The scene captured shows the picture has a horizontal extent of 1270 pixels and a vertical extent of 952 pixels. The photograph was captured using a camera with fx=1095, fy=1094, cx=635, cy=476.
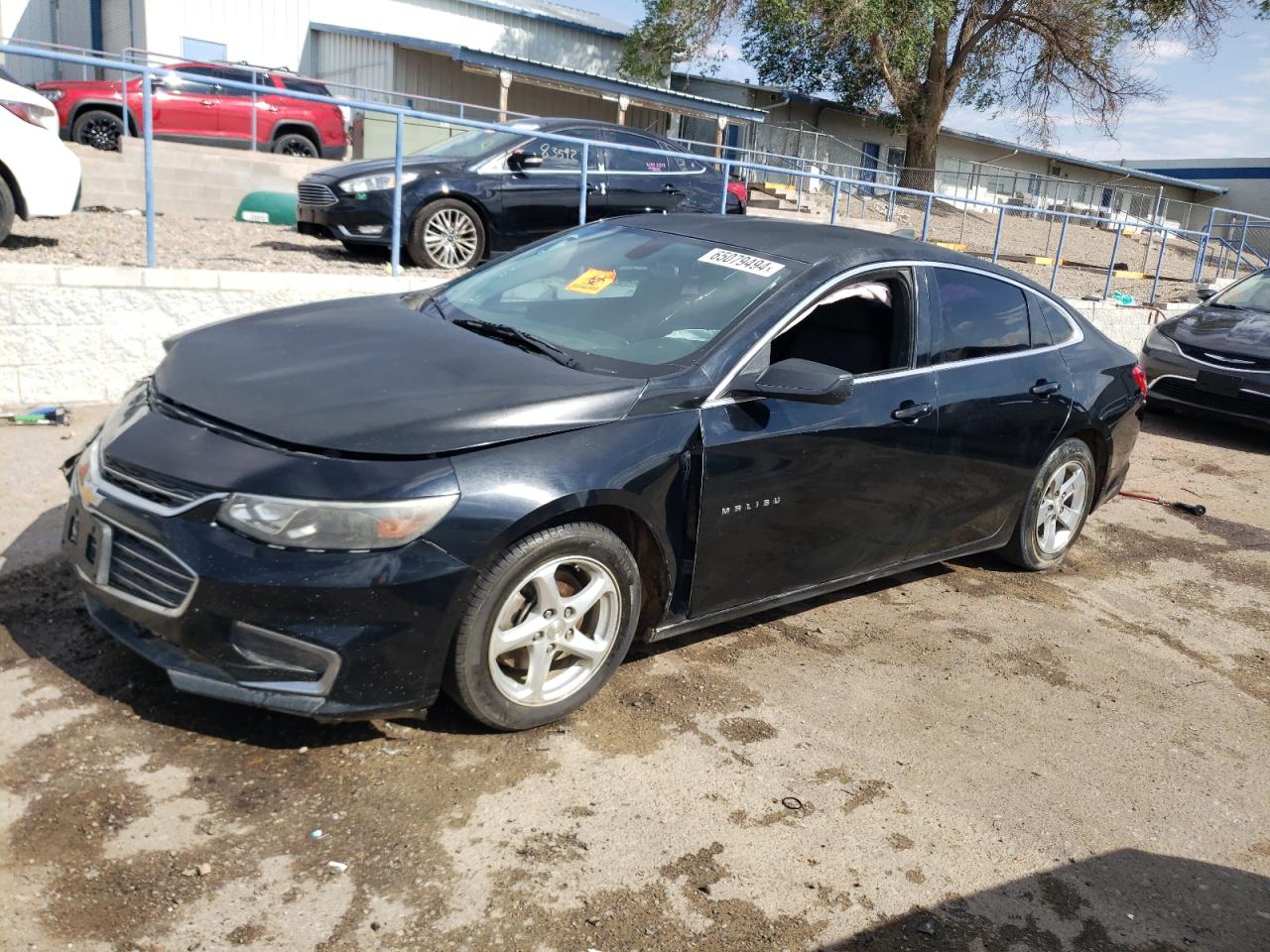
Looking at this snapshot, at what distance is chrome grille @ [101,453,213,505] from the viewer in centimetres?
303

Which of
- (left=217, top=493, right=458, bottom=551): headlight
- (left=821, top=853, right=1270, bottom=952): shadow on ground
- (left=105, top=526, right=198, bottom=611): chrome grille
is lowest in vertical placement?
(left=821, top=853, right=1270, bottom=952): shadow on ground

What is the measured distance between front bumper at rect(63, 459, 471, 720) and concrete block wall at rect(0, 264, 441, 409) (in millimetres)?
3734

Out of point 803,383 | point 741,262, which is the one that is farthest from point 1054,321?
point 803,383

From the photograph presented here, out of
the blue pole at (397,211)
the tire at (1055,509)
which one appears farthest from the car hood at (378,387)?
the blue pole at (397,211)

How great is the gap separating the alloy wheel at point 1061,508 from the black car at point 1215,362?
4860 mm

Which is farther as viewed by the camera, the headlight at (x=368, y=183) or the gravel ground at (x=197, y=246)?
the headlight at (x=368, y=183)

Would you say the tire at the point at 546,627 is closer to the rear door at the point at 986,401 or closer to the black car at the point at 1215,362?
the rear door at the point at 986,401

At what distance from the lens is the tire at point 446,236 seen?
9820 millimetres

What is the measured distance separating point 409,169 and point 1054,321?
6.24 meters

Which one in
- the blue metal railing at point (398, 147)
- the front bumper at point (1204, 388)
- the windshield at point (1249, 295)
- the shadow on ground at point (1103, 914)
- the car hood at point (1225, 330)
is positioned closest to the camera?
the shadow on ground at point (1103, 914)

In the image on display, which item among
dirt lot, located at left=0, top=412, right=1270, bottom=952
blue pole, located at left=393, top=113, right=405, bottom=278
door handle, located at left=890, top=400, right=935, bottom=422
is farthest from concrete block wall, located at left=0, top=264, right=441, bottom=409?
door handle, located at left=890, top=400, right=935, bottom=422

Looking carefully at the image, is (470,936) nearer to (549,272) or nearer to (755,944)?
(755,944)

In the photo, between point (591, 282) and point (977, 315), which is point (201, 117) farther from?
point (977, 315)

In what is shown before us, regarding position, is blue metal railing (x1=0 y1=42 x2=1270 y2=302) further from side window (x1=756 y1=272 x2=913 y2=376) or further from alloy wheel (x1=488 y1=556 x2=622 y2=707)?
alloy wheel (x1=488 y1=556 x2=622 y2=707)
